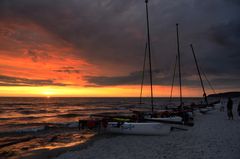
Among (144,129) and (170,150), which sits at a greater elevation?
(144,129)

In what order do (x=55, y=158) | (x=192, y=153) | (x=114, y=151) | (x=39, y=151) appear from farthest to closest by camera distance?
1. (x=39, y=151)
2. (x=114, y=151)
3. (x=55, y=158)
4. (x=192, y=153)

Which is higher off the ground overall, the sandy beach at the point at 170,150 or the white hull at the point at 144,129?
the white hull at the point at 144,129

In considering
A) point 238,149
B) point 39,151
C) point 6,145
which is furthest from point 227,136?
point 6,145

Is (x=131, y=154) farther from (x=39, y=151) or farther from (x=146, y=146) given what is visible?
(x=39, y=151)

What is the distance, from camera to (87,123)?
59.2 ft

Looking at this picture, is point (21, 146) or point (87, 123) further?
point (87, 123)

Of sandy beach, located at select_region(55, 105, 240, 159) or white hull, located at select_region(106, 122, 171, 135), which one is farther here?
white hull, located at select_region(106, 122, 171, 135)

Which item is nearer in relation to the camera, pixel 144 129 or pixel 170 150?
pixel 170 150

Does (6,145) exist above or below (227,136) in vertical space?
below

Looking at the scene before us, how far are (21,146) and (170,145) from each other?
9.75 metres

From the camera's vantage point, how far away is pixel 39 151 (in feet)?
40.5

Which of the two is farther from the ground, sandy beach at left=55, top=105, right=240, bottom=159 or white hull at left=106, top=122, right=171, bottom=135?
white hull at left=106, top=122, right=171, bottom=135

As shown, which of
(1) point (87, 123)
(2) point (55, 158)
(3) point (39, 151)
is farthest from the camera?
(1) point (87, 123)

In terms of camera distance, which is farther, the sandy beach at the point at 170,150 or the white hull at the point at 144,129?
the white hull at the point at 144,129
